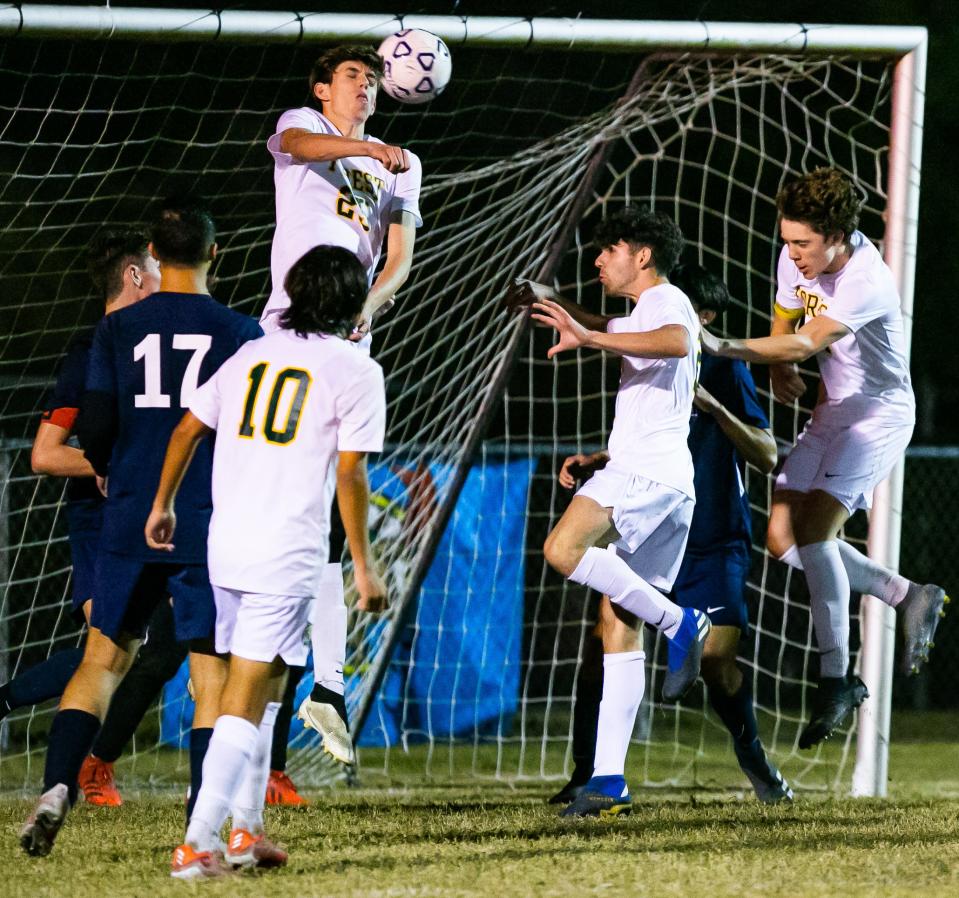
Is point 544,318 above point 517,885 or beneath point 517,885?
above

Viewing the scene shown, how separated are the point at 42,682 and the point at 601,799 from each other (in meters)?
2.22

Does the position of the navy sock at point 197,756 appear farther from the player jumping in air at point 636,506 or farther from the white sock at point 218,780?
the player jumping in air at point 636,506

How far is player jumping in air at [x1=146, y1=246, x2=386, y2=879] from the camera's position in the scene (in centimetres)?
446

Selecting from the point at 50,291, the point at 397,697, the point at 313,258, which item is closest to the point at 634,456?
the point at 313,258

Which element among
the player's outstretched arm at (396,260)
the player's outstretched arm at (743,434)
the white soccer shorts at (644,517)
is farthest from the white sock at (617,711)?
the player's outstretched arm at (396,260)

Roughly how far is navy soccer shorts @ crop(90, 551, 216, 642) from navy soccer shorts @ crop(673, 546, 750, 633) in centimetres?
258

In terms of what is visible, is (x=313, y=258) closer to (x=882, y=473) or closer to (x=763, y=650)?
(x=882, y=473)

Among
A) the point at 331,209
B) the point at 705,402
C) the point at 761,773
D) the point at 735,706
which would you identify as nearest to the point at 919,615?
the point at 735,706

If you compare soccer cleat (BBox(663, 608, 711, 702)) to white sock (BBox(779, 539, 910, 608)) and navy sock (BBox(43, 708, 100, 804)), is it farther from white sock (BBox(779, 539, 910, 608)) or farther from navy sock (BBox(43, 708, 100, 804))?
navy sock (BBox(43, 708, 100, 804))

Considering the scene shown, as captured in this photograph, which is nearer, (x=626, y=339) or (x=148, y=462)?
(x=148, y=462)

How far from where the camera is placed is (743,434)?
6.50 m

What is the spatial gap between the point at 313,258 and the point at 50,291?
11732 millimetres

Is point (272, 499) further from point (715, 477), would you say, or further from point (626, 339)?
point (715, 477)

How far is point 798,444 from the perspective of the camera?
6.69 metres
